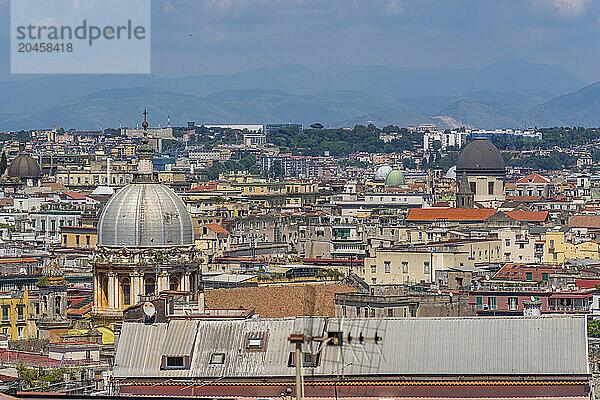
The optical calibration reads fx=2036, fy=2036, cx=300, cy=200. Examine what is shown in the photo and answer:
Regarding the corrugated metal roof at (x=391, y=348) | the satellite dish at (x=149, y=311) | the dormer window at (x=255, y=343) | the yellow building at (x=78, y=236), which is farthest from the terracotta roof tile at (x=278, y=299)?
the yellow building at (x=78, y=236)

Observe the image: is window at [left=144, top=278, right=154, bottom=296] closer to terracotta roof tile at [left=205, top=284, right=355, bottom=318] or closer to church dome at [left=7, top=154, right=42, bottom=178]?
terracotta roof tile at [left=205, top=284, right=355, bottom=318]

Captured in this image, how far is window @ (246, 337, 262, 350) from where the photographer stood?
99.1 ft

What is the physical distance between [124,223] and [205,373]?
66.2 feet

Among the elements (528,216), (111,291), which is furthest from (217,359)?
(528,216)

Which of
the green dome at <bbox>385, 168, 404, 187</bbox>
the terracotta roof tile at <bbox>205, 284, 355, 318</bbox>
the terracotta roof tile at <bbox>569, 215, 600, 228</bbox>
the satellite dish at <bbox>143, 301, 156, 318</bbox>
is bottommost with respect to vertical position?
the terracotta roof tile at <bbox>205, 284, 355, 318</bbox>

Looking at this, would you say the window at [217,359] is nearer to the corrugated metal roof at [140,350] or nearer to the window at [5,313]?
the corrugated metal roof at [140,350]

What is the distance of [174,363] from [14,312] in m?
22.1

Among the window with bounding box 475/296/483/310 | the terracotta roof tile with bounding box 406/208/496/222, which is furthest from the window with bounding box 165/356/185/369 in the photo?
the terracotta roof tile with bounding box 406/208/496/222

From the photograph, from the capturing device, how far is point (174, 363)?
3019 centimetres

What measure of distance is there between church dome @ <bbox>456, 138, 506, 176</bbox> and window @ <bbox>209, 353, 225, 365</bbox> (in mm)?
117561

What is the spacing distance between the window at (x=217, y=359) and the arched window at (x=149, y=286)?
18456 millimetres

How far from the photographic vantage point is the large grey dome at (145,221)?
49.6 metres

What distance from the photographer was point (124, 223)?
4969 centimetres

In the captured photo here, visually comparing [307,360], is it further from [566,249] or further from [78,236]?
[78,236]
